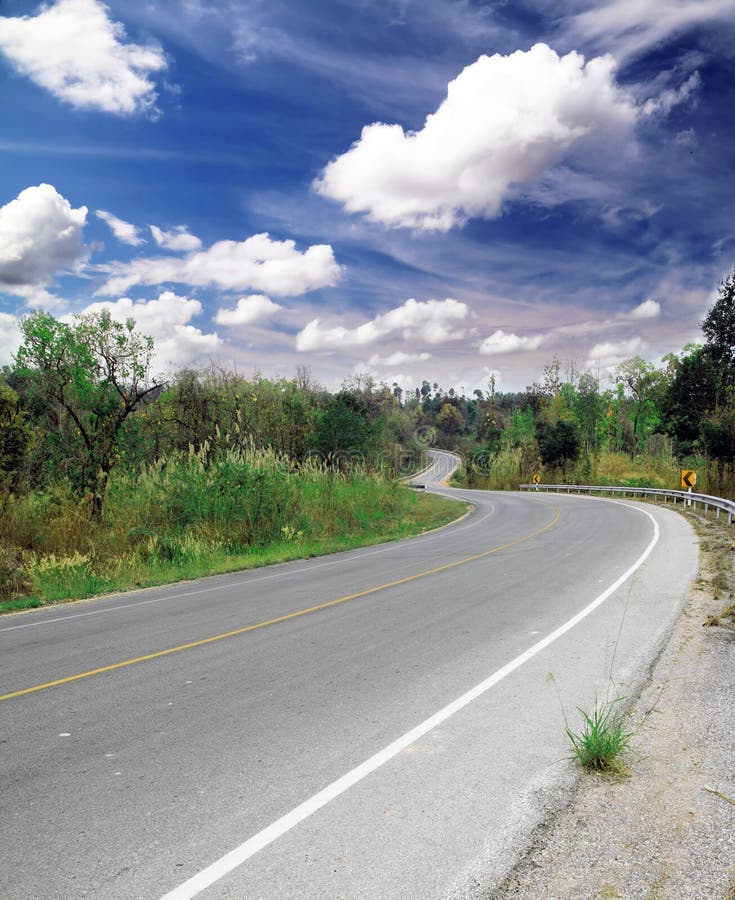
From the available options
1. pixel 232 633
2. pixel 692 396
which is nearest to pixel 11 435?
pixel 232 633

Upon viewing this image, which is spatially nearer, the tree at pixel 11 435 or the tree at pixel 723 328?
the tree at pixel 11 435

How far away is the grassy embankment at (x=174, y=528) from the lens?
12.5 m

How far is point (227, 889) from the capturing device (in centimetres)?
302

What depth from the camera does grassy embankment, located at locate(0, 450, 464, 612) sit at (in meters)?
12.5

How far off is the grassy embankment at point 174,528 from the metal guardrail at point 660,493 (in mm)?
11359

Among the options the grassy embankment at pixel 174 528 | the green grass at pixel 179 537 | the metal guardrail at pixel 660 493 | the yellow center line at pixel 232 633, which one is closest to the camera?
the yellow center line at pixel 232 633

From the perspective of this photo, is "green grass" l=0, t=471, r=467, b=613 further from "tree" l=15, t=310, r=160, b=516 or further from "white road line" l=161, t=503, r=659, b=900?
"white road line" l=161, t=503, r=659, b=900

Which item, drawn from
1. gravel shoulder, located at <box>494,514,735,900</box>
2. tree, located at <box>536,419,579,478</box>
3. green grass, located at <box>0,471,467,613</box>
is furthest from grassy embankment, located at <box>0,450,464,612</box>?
tree, located at <box>536,419,579,478</box>

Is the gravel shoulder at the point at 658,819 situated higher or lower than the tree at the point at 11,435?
lower

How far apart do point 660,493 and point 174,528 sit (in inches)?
1075

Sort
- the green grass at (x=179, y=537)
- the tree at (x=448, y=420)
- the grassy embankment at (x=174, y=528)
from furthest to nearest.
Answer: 1. the tree at (x=448, y=420)
2. the grassy embankment at (x=174, y=528)
3. the green grass at (x=179, y=537)

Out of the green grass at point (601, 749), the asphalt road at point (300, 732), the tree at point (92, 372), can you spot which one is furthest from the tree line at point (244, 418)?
the green grass at point (601, 749)

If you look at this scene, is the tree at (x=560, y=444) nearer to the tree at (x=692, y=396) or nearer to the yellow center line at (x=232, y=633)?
the tree at (x=692, y=396)

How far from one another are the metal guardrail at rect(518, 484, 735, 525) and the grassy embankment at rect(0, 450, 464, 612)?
37.3 ft
